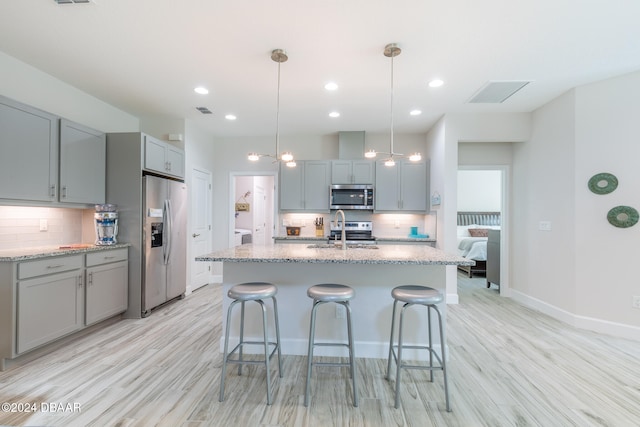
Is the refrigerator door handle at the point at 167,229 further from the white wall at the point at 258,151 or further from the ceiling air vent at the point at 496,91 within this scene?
the ceiling air vent at the point at 496,91

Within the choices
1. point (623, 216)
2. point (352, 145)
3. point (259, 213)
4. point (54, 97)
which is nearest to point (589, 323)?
point (623, 216)

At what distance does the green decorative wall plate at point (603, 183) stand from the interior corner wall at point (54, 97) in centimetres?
611

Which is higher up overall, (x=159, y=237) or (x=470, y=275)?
(x=159, y=237)

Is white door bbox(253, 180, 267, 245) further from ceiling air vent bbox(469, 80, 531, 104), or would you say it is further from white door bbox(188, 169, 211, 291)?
ceiling air vent bbox(469, 80, 531, 104)

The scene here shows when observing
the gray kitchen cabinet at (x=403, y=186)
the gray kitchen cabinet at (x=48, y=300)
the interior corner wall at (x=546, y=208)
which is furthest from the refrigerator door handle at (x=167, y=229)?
the interior corner wall at (x=546, y=208)

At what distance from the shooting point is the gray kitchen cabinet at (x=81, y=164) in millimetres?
3016

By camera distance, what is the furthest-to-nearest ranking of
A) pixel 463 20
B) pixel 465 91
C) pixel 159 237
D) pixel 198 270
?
pixel 198 270 < pixel 159 237 < pixel 465 91 < pixel 463 20

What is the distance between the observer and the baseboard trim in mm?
3046

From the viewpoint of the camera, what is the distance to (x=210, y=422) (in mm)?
1770

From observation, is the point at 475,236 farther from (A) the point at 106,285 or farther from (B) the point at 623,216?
(A) the point at 106,285

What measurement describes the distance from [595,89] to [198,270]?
5.98 m

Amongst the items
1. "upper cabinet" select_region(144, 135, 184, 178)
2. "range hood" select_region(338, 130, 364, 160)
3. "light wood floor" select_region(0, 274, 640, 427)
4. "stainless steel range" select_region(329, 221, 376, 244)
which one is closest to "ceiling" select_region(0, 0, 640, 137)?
"upper cabinet" select_region(144, 135, 184, 178)

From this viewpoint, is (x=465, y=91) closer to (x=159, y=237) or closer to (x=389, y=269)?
(x=389, y=269)

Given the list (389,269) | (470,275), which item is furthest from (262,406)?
(470,275)
